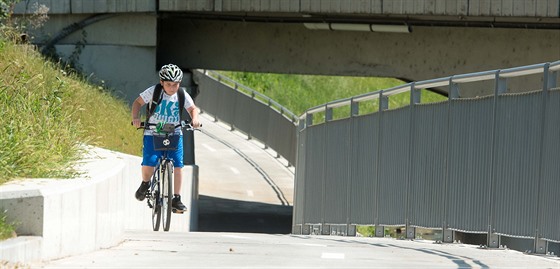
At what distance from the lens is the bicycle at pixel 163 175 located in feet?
48.4

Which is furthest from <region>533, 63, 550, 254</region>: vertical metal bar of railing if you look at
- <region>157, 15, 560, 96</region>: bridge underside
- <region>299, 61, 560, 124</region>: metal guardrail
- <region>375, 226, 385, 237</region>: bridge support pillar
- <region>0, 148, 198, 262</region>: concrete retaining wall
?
<region>157, 15, 560, 96</region>: bridge underside

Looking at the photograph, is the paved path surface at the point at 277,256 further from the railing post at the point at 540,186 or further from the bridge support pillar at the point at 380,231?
the bridge support pillar at the point at 380,231

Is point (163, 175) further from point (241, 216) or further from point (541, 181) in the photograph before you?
point (241, 216)

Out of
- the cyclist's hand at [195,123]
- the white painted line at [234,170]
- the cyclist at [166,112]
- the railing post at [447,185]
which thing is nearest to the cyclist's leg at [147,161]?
the cyclist at [166,112]

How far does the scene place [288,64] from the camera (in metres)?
31.3

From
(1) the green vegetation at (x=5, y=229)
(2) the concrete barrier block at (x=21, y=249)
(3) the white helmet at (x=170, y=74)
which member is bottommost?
(2) the concrete barrier block at (x=21, y=249)

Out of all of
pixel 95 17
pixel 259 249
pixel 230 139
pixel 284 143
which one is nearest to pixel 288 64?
→ pixel 95 17

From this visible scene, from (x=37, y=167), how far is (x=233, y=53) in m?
20.8

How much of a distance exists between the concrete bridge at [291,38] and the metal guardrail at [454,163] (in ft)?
25.6

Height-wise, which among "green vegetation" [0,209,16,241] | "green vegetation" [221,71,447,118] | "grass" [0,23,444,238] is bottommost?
"green vegetation" [0,209,16,241]

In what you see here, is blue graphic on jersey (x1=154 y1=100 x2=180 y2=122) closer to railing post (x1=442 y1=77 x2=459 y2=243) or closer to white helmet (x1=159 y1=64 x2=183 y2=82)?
white helmet (x1=159 y1=64 x2=183 y2=82)

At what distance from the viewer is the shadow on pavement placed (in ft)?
102

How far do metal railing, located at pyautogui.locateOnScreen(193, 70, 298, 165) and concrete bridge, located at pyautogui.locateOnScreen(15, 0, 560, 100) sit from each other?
8267mm

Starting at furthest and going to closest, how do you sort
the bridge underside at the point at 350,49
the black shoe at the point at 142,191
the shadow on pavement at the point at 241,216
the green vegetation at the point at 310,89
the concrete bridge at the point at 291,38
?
the green vegetation at the point at 310,89 → the shadow on pavement at the point at 241,216 → the bridge underside at the point at 350,49 → the concrete bridge at the point at 291,38 → the black shoe at the point at 142,191
